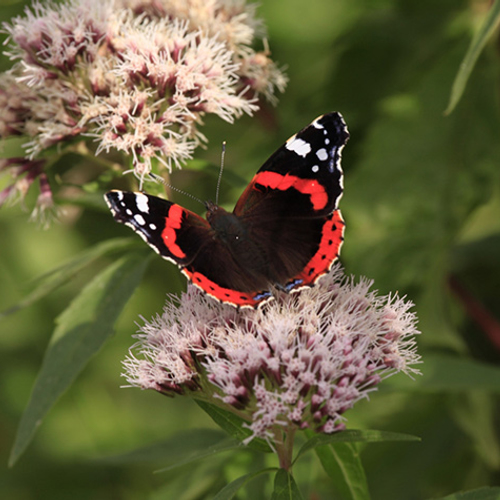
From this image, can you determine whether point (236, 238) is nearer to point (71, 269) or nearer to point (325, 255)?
point (325, 255)

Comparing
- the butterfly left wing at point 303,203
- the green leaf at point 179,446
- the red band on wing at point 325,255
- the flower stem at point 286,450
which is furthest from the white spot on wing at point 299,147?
the green leaf at point 179,446

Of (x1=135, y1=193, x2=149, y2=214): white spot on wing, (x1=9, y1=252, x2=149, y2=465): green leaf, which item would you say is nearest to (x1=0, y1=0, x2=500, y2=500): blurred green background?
(x1=9, y1=252, x2=149, y2=465): green leaf

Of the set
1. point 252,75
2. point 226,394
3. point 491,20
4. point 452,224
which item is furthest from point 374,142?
point 226,394

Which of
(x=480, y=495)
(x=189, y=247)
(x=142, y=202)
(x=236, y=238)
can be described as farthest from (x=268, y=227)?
(x=480, y=495)

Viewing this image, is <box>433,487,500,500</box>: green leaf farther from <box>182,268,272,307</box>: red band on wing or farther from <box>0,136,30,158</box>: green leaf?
<box>0,136,30,158</box>: green leaf

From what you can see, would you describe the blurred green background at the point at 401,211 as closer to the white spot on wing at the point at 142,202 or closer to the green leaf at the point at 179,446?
the green leaf at the point at 179,446

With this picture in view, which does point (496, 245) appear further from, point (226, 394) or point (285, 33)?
point (226, 394)
